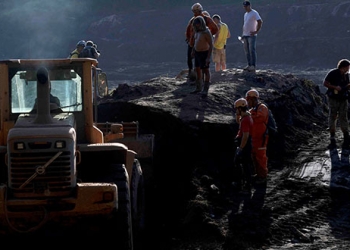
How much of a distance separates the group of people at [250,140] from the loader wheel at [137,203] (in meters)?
1.84

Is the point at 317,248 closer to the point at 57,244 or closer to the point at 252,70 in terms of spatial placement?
the point at 57,244

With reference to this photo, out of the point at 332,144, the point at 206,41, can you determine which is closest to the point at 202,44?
the point at 206,41

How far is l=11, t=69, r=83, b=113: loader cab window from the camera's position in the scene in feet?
24.9

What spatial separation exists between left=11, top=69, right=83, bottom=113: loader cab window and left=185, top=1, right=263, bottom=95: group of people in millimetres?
5887

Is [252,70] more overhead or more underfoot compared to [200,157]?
more overhead

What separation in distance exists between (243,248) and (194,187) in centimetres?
232

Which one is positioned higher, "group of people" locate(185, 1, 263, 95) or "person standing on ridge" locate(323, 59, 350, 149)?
"group of people" locate(185, 1, 263, 95)

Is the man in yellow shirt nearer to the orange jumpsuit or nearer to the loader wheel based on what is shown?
the orange jumpsuit

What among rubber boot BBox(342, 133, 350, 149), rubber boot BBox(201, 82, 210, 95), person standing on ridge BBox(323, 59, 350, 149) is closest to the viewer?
person standing on ridge BBox(323, 59, 350, 149)

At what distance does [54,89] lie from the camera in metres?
7.78

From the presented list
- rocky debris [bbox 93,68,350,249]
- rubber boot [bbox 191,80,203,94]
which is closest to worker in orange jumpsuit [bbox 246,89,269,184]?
rocky debris [bbox 93,68,350,249]

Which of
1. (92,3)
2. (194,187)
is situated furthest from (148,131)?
(92,3)

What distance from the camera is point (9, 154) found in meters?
6.37

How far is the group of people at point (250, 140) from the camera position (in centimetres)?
976
